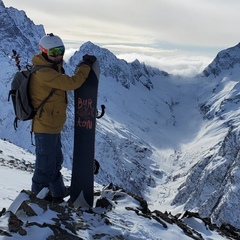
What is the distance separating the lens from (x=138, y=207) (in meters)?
9.09

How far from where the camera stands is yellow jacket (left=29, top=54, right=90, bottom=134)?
25.1ft

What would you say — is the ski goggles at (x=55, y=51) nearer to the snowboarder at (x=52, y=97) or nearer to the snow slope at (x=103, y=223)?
the snowboarder at (x=52, y=97)

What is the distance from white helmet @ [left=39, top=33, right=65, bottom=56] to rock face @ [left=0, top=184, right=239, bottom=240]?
2716 millimetres

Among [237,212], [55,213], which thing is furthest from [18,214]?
[237,212]

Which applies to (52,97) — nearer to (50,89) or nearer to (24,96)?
(50,89)

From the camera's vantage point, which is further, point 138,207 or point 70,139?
point 70,139

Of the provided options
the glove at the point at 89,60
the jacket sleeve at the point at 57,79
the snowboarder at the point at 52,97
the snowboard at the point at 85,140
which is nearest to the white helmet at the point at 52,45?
the snowboarder at the point at 52,97

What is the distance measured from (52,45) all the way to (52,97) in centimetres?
101

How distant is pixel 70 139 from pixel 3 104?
33500 mm

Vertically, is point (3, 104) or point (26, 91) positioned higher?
point (26, 91)

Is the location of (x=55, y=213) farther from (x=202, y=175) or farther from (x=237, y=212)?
(x=202, y=175)

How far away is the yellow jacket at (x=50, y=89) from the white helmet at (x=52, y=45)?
A: 0.18 meters

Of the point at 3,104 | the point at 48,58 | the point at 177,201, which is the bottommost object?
the point at 177,201

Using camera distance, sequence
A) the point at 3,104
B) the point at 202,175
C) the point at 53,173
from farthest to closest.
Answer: the point at 202,175 → the point at 3,104 → the point at 53,173
